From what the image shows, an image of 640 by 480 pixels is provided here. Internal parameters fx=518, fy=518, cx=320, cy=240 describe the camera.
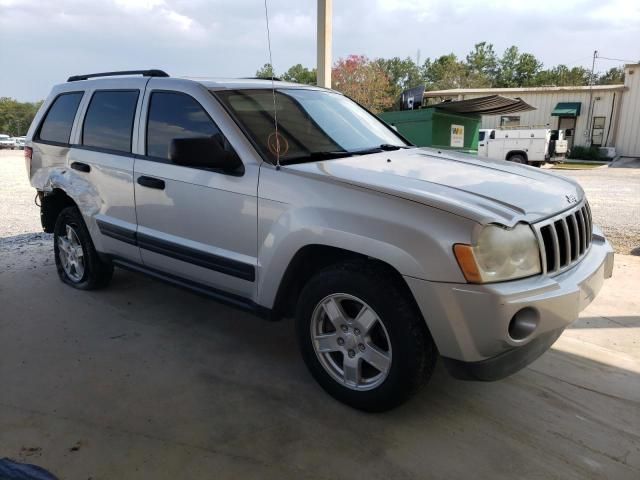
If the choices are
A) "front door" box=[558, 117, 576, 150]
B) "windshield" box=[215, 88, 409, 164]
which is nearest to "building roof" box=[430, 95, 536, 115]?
"windshield" box=[215, 88, 409, 164]

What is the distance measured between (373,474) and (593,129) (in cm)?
3364

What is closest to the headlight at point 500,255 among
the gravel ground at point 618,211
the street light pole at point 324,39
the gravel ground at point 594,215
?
the gravel ground at point 594,215

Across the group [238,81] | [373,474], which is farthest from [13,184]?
[373,474]

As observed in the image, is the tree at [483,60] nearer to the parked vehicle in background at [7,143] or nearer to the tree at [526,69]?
the tree at [526,69]

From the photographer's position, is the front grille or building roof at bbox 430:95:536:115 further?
building roof at bbox 430:95:536:115

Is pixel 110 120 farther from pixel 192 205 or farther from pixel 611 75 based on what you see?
pixel 611 75

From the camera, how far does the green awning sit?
30.3 meters

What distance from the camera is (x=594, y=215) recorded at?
29.2ft

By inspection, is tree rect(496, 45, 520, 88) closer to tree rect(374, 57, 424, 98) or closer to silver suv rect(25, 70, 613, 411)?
tree rect(374, 57, 424, 98)

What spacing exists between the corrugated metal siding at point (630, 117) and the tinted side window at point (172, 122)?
3196 centimetres

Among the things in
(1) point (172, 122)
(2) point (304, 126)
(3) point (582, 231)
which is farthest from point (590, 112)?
(1) point (172, 122)

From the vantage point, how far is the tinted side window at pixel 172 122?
11.0ft

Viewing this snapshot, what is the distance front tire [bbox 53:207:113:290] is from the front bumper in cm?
313

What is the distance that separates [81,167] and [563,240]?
11.9 feet
